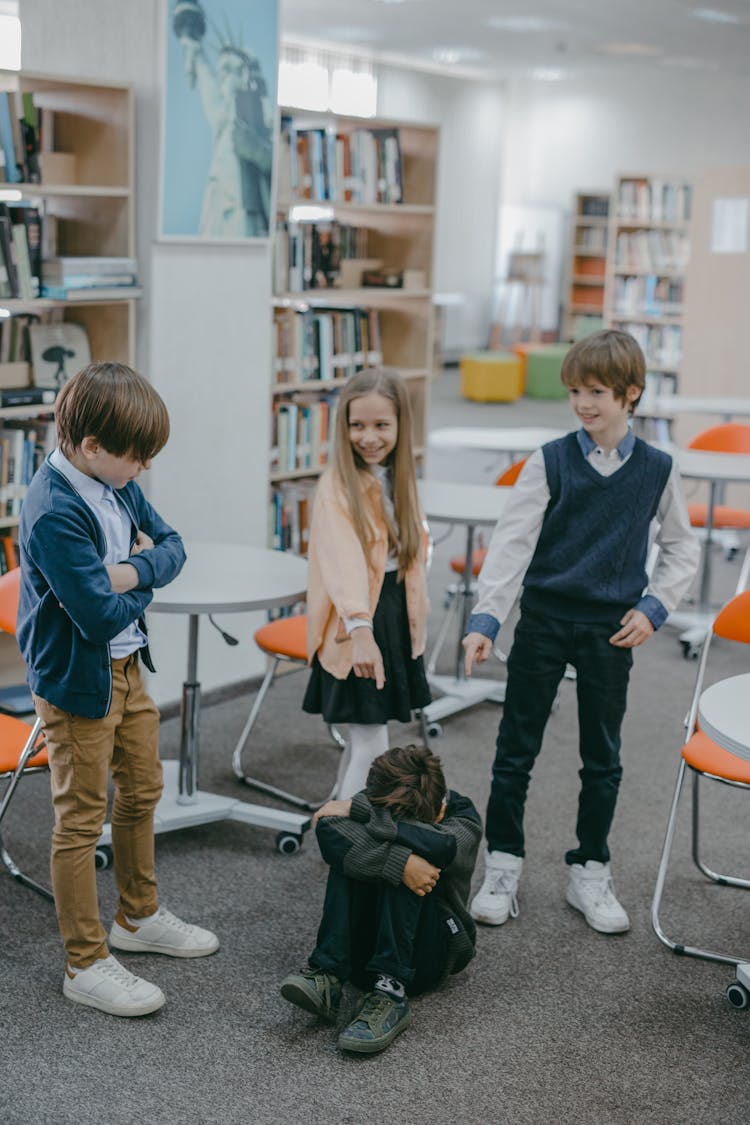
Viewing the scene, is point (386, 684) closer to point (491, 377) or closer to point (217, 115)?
point (217, 115)

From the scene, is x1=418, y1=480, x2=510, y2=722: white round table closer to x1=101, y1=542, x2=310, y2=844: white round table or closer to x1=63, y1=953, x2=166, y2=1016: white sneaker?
x1=101, y1=542, x2=310, y2=844: white round table

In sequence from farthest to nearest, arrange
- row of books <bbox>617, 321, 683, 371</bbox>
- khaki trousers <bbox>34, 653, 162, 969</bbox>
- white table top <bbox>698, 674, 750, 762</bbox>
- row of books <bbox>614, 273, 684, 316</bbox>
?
row of books <bbox>614, 273, 684, 316</bbox> → row of books <bbox>617, 321, 683, 371</bbox> → khaki trousers <bbox>34, 653, 162, 969</bbox> → white table top <bbox>698, 674, 750, 762</bbox>

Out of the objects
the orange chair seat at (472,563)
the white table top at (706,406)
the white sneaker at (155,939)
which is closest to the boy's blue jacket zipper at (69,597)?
the white sneaker at (155,939)

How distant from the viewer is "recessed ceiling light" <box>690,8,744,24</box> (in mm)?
10828

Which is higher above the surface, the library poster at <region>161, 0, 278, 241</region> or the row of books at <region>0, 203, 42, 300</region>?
the library poster at <region>161, 0, 278, 241</region>

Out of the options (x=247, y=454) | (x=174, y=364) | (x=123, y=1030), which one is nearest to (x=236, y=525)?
(x=247, y=454)

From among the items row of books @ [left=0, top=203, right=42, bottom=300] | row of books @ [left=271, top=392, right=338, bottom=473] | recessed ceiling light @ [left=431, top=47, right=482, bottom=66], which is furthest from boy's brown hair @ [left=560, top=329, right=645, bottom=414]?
recessed ceiling light @ [left=431, top=47, right=482, bottom=66]

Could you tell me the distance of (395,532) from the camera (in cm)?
305

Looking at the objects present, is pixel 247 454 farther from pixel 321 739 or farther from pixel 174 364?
pixel 321 739

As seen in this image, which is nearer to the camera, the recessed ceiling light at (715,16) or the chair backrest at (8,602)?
the chair backrest at (8,602)

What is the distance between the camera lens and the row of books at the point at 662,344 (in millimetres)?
9658

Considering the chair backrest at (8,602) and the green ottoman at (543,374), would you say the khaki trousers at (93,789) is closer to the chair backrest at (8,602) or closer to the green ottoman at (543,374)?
the chair backrest at (8,602)

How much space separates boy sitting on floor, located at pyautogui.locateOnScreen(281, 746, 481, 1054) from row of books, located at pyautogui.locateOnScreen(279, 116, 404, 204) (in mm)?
2757

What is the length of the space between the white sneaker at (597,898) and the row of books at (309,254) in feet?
8.42
